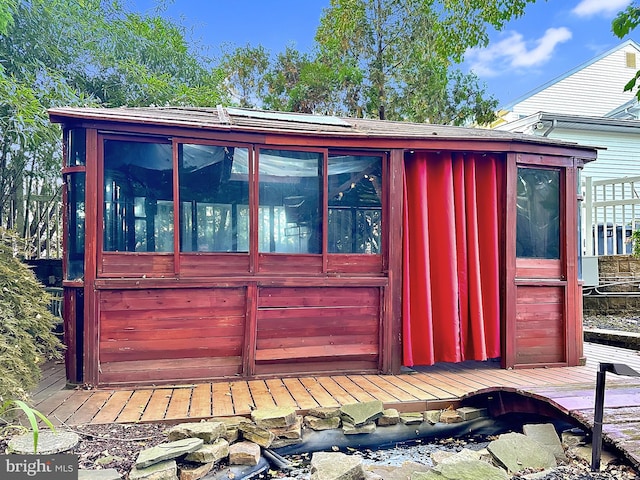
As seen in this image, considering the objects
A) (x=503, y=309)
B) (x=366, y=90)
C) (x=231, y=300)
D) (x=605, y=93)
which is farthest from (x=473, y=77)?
(x=231, y=300)

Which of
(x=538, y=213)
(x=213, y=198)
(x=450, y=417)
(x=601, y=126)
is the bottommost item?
(x=450, y=417)

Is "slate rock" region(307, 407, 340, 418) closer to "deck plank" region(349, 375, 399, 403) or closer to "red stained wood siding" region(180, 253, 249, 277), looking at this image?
"deck plank" region(349, 375, 399, 403)

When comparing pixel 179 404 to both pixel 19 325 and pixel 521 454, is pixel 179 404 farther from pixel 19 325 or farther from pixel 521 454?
pixel 521 454

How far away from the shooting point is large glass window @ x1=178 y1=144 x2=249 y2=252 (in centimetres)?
342

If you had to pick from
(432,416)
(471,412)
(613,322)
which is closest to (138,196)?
(432,416)

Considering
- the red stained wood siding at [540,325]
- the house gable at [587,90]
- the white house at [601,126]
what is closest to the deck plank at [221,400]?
the red stained wood siding at [540,325]

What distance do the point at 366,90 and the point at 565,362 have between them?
8.05 m

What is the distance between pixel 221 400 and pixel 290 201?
1.62m

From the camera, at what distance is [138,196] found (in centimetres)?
331

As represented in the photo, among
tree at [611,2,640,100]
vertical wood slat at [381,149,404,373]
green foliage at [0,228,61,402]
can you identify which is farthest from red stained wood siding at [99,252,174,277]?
tree at [611,2,640,100]

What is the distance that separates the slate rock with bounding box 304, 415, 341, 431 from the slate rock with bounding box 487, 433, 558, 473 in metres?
0.93

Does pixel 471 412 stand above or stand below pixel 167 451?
below

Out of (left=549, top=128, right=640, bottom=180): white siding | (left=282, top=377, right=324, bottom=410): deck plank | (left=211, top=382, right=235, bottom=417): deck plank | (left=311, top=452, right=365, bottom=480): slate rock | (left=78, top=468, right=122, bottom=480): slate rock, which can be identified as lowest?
(left=311, top=452, right=365, bottom=480): slate rock

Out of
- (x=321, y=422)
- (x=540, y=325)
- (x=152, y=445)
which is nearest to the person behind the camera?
(x=152, y=445)
